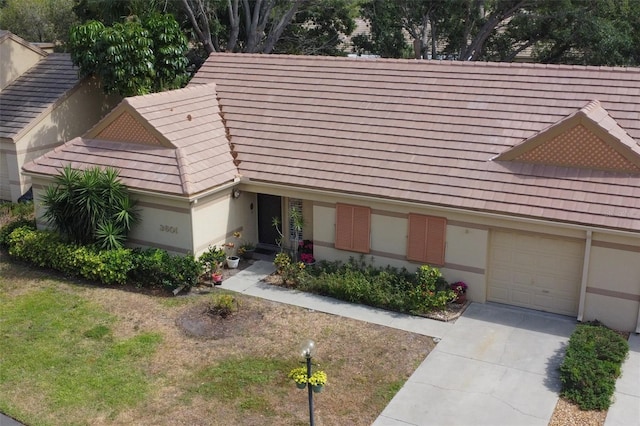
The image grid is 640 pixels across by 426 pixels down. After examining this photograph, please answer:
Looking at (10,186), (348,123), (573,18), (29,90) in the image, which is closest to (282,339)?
(348,123)

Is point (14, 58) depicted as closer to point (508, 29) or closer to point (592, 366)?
point (508, 29)

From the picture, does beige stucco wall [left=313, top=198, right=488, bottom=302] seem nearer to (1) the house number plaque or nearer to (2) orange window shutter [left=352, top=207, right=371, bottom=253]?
(2) orange window shutter [left=352, top=207, right=371, bottom=253]

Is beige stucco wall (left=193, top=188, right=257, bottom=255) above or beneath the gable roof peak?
beneath

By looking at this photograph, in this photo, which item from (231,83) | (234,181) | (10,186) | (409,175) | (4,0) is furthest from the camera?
(4,0)

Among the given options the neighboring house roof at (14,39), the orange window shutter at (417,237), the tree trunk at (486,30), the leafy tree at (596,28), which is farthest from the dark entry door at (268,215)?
the leafy tree at (596,28)

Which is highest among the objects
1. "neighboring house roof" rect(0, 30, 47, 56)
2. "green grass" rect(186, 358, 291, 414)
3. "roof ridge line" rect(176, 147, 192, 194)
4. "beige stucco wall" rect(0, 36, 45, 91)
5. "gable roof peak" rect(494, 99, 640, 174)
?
"neighboring house roof" rect(0, 30, 47, 56)

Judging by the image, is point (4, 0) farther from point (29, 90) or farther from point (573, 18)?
point (573, 18)

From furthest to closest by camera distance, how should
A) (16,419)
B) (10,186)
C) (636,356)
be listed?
(10,186) < (636,356) < (16,419)

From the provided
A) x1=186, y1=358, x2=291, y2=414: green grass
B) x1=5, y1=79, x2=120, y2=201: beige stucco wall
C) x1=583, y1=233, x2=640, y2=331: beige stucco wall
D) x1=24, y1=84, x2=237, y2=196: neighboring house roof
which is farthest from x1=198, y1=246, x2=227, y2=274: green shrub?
x1=583, y1=233, x2=640, y2=331: beige stucco wall
